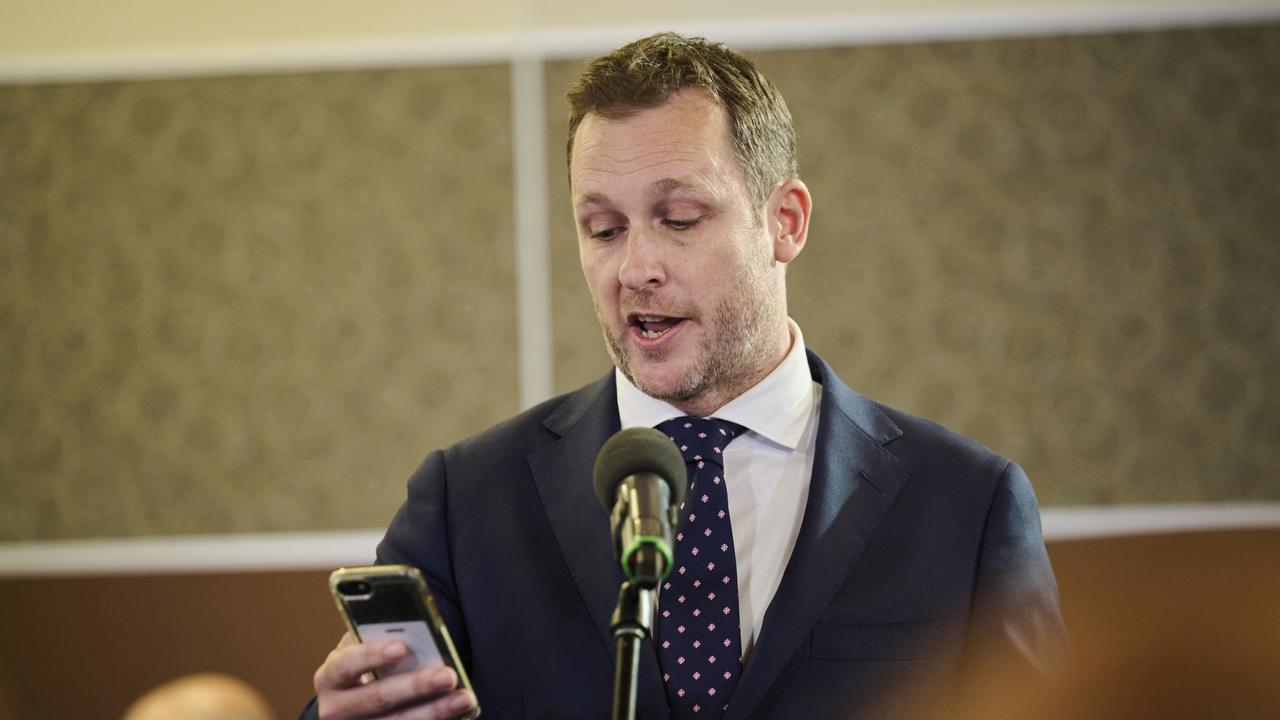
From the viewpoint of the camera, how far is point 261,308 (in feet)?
8.86

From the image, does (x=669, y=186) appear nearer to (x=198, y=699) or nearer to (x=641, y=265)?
(x=641, y=265)

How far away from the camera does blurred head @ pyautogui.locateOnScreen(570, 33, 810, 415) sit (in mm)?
1536

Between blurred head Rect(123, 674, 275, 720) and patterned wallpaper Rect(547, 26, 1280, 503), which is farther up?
patterned wallpaper Rect(547, 26, 1280, 503)

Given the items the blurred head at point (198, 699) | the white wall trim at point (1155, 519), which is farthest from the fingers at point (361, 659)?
the white wall trim at point (1155, 519)

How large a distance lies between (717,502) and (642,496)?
0.56 metres

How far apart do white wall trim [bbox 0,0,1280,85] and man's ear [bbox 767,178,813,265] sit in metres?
1.04

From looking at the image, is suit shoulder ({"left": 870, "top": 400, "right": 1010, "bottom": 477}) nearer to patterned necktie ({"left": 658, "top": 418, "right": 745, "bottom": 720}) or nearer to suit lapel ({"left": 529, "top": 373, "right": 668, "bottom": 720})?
patterned necktie ({"left": 658, "top": 418, "right": 745, "bottom": 720})

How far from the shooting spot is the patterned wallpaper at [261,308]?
2693 millimetres

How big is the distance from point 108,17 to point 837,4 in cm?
162

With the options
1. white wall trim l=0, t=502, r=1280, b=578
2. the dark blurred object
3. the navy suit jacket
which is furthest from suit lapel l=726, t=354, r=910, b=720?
white wall trim l=0, t=502, r=1280, b=578

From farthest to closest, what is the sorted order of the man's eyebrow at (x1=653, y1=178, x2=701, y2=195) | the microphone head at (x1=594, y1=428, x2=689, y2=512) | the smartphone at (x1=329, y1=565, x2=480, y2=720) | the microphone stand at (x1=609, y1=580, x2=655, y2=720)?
the man's eyebrow at (x1=653, y1=178, x2=701, y2=195), the smartphone at (x1=329, y1=565, x2=480, y2=720), the microphone head at (x1=594, y1=428, x2=689, y2=512), the microphone stand at (x1=609, y1=580, x2=655, y2=720)

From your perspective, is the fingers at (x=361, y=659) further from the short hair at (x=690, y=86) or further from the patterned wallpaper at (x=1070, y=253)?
the patterned wallpaper at (x=1070, y=253)

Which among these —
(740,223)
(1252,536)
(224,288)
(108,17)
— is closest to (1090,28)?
(1252,536)

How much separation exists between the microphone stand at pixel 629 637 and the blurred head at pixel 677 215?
0.63 metres
